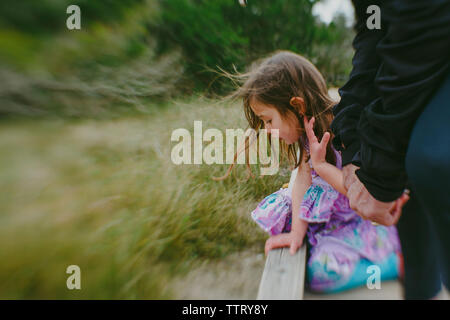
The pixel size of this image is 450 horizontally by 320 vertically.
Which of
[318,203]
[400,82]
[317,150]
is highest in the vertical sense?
[400,82]

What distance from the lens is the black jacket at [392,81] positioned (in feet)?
Answer: 1.98

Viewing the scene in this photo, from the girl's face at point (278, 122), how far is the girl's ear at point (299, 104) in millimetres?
49

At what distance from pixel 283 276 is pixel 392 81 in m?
0.76

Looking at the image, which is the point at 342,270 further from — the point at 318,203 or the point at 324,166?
the point at 324,166

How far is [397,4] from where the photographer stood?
64 cm

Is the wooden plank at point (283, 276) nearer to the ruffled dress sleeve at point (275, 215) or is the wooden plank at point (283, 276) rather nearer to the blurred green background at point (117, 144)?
the ruffled dress sleeve at point (275, 215)

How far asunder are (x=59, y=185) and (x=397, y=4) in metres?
1.24

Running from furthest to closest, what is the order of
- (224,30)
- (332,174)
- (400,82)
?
(224,30) < (332,174) < (400,82)

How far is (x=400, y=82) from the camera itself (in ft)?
2.23

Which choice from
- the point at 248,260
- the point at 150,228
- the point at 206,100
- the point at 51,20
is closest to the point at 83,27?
the point at 51,20

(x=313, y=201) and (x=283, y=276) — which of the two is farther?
(x=313, y=201)

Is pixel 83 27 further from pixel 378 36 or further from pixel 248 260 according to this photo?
pixel 248 260

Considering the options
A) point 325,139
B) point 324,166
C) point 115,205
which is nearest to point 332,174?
point 324,166

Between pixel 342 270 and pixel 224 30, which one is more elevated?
pixel 224 30
